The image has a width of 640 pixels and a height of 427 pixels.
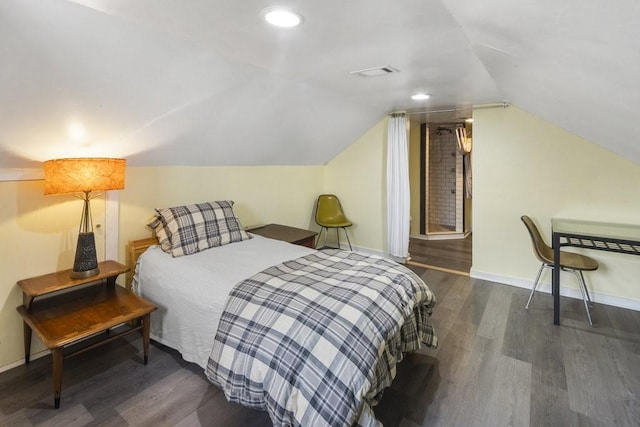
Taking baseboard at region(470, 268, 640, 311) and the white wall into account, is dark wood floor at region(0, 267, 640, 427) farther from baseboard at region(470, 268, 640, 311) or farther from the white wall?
the white wall

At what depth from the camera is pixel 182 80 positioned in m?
2.04

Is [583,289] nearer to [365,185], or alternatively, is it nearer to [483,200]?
[483,200]

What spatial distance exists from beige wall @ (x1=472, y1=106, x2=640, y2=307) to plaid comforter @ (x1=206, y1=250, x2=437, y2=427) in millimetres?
2011

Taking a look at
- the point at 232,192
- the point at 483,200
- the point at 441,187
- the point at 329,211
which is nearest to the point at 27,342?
the point at 232,192

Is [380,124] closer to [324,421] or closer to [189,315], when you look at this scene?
[189,315]

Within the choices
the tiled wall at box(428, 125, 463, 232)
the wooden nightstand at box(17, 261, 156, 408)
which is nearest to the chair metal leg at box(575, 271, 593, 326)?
the tiled wall at box(428, 125, 463, 232)

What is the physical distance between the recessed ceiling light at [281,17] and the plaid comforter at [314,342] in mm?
1331

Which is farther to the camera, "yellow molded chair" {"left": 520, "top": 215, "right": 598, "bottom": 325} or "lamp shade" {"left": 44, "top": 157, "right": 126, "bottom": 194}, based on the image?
"yellow molded chair" {"left": 520, "top": 215, "right": 598, "bottom": 325}

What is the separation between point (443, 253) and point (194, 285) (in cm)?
370

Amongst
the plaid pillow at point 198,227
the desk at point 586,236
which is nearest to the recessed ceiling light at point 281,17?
the plaid pillow at point 198,227

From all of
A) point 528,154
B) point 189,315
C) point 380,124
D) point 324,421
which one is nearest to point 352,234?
point 380,124

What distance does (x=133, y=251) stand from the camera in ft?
8.54

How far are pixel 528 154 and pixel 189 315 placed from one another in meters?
3.34

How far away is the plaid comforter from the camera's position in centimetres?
141
